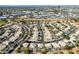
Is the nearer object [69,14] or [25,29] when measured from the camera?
[25,29]
